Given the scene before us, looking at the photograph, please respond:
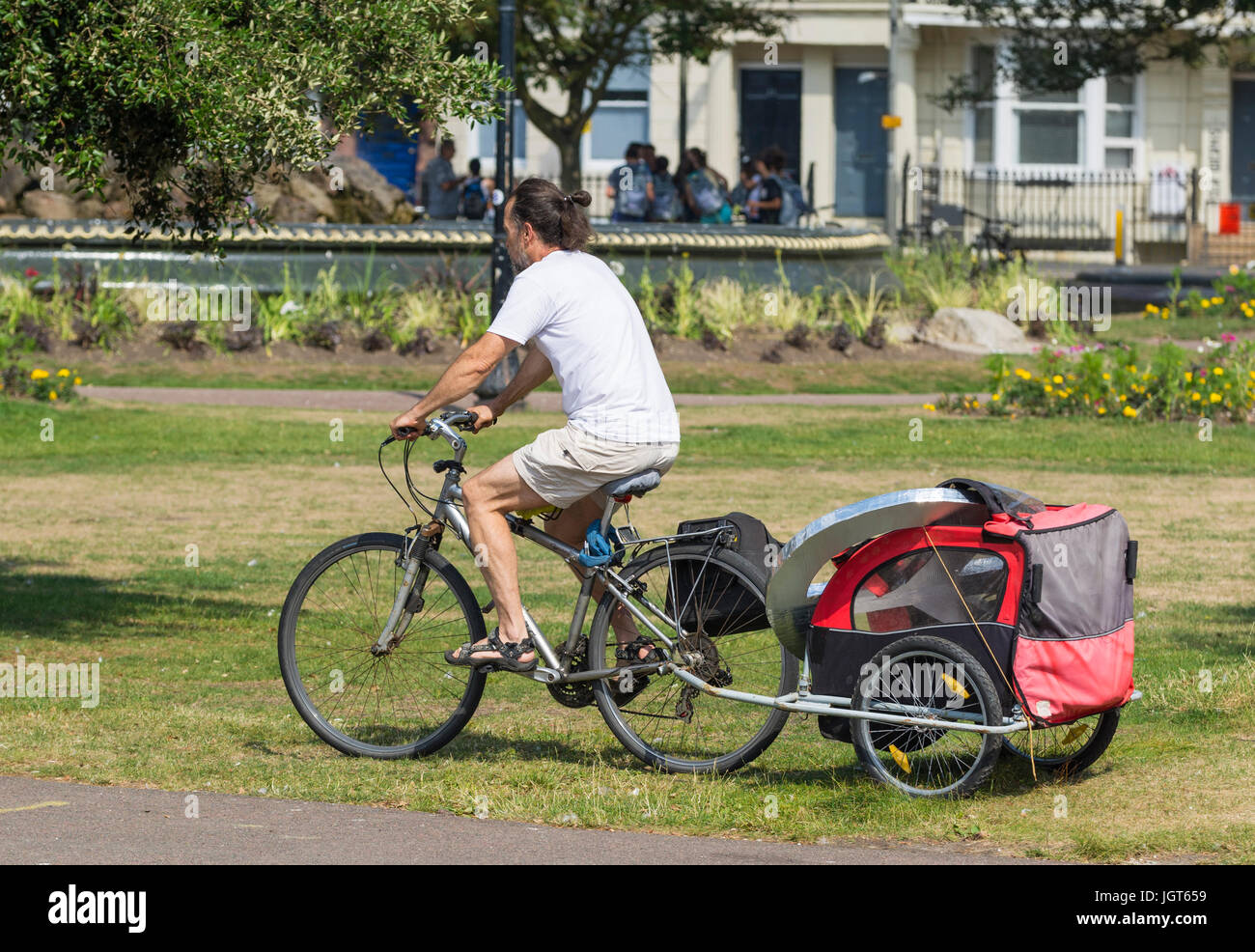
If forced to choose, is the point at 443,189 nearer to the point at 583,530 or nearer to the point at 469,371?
the point at 583,530

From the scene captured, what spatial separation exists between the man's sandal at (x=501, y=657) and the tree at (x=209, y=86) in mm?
2657

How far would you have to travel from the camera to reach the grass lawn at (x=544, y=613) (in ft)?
18.1

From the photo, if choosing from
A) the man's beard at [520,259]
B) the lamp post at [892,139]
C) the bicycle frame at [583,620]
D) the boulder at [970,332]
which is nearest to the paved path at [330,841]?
the bicycle frame at [583,620]

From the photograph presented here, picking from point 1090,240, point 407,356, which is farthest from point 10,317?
point 1090,240

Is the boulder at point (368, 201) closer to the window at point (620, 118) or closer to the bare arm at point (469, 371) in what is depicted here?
the window at point (620, 118)

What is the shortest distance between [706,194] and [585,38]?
2525 mm

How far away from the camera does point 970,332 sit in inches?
832

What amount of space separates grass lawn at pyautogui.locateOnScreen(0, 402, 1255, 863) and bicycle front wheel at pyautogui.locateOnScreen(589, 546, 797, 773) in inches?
4.8

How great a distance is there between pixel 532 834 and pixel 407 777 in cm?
80

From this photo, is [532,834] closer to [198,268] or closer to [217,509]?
[217,509]

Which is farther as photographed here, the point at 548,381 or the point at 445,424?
the point at 548,381

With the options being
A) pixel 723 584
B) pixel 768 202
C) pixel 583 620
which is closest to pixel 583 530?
pixel 583 620

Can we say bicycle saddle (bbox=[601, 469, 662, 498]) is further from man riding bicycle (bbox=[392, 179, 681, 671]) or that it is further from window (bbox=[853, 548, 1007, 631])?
window (bbox=[853, 548, 1007, 631])

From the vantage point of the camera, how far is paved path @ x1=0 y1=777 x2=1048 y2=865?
4973 millimetres
